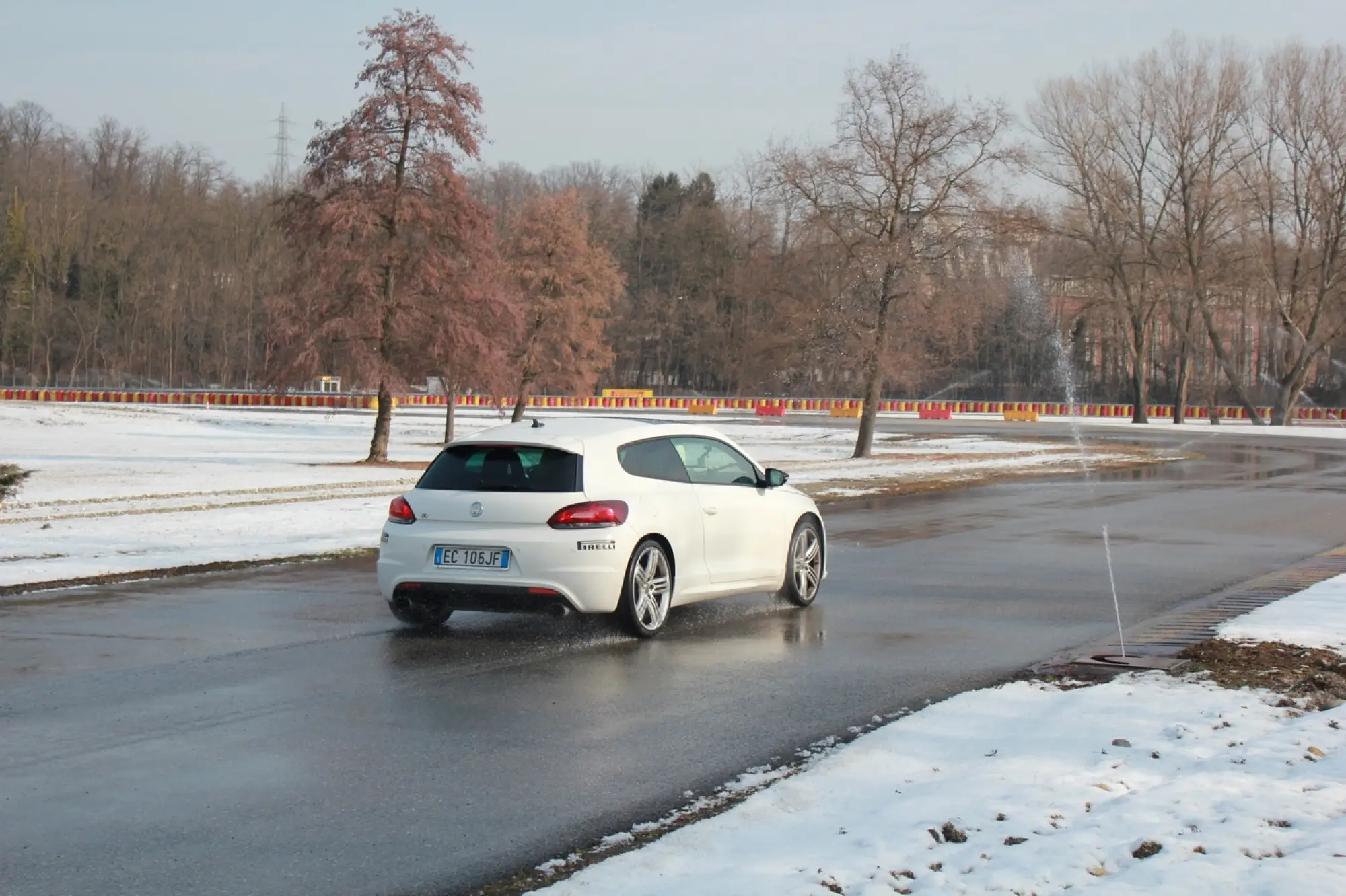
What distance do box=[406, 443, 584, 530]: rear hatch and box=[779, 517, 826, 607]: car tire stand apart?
2.53 m

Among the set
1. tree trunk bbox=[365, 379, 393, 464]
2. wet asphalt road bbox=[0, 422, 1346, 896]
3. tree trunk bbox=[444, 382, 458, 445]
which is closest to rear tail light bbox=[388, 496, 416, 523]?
wet asphalt road bbox=[0, 422, 1346, 896]

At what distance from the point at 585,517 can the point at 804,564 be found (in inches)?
111

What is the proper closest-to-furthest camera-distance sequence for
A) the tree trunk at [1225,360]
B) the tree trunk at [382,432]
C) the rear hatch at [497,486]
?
the rear hatch at [497,486]
the tree trunk at [382,432]
the tree trunk at [1225,360]

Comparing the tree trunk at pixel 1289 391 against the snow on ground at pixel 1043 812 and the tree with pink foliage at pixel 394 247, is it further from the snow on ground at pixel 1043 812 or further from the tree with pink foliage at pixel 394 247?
the snow on ground at pixel 1043 812

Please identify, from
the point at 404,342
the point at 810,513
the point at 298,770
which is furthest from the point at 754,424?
the point at 298,770

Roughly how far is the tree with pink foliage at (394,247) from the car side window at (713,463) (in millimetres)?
25278

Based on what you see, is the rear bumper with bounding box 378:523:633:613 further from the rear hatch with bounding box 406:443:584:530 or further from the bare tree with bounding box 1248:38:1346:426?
the bare tree with bounding box 1248:38:1346:426

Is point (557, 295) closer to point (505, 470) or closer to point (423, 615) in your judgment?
point (423, 615)

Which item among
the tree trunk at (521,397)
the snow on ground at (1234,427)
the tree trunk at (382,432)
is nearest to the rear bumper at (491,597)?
the tree trunk at (382,432)

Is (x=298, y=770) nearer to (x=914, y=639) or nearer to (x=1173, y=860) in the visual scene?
(x=1173, y=860)

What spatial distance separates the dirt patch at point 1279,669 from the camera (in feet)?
26.6

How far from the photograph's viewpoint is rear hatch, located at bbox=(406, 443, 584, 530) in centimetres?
1013

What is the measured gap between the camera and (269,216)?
10731cm

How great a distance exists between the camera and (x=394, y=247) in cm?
3678
